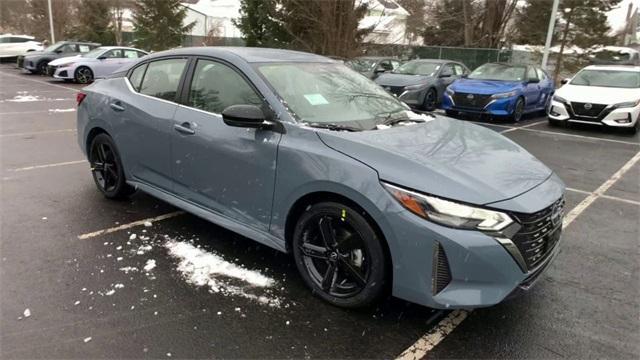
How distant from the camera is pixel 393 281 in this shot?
278cm

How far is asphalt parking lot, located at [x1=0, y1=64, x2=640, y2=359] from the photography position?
2717mm

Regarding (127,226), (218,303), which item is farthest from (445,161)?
(127,226)

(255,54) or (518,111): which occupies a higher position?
(255,54)

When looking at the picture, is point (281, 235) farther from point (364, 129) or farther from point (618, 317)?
point (618, 317)

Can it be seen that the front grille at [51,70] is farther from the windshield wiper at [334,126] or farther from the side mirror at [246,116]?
the windshield wiper at [334,126]

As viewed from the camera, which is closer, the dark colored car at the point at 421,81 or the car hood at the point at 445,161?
the car hood at the point at 445,161

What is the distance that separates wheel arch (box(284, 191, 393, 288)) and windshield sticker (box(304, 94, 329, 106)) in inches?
30.5

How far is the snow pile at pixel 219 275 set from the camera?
128 inches

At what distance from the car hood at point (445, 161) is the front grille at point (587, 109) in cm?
859

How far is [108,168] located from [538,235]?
4.09 meters

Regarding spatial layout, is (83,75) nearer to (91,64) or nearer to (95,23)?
(91,64)

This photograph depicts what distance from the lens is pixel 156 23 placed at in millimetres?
29125

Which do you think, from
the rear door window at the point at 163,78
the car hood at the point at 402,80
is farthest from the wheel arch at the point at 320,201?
the car hood at the point at 402,80

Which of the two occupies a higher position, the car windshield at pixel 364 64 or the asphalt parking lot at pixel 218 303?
the car windshield at pixel 364 64
